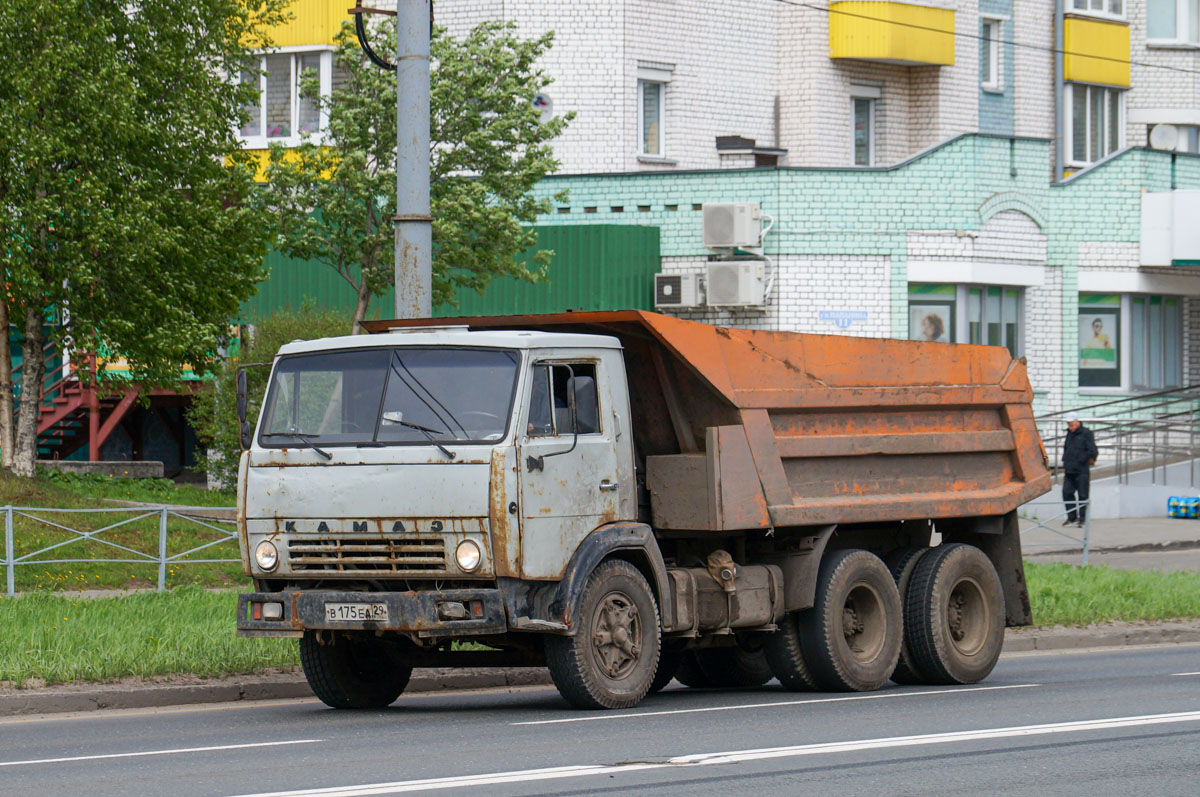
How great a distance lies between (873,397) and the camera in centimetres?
1373

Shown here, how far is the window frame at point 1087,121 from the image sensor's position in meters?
40.1

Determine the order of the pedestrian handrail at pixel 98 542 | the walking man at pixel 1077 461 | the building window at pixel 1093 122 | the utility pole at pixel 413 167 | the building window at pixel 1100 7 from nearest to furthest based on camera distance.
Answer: the utility pole at pixel 413 167
the pedestrian handrail at pixel 98 542
the walking man at pixel 1077 461
the building window at pixel 1100 7
the building window at pixel 1093 122

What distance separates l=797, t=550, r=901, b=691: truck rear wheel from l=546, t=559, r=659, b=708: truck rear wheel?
1633 mm

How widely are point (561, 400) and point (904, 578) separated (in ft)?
12.4

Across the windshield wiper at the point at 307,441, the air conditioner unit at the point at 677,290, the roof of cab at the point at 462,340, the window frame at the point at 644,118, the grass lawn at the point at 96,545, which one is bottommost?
the grass lawn at the point at 96,545

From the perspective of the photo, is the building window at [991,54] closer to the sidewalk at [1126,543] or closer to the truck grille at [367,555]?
the sidewalk at [1126,543]

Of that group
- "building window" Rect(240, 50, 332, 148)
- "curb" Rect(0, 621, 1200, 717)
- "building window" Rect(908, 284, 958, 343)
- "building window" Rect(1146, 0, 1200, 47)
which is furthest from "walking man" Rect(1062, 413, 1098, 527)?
"curb" Rect(0, 621, 1200, 717)

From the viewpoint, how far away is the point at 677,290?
32281mm

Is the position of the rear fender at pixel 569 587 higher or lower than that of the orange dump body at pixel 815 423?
lower

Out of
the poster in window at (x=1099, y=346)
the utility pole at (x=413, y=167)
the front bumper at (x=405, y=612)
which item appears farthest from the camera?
the poster in window at (x=1099, y=346)

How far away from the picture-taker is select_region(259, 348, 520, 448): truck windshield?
11.5m

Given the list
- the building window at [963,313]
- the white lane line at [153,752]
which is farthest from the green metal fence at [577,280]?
the white lane line at [153,752]

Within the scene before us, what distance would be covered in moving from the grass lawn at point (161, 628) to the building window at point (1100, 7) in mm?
23338

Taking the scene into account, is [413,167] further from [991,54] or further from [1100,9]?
[1100,9]
